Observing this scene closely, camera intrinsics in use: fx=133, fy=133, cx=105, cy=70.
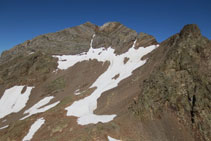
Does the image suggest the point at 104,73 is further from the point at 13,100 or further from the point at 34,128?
the point at 13,100

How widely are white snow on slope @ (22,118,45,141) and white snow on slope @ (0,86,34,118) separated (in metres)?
23.4

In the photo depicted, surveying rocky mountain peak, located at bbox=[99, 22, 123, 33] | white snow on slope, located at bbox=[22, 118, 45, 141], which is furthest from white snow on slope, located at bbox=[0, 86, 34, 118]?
rocky mountain peak, located at bbox=[99, 22, 123, 33]

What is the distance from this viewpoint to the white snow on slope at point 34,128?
20780mm

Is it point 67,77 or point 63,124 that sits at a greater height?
point 67,77

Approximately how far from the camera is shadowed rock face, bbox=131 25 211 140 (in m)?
19.5

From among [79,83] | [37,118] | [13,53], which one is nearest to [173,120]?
[37,118]

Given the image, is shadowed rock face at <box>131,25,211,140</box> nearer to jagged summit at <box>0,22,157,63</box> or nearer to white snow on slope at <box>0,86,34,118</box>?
jagged summit at <box>0,22,157,63</box>

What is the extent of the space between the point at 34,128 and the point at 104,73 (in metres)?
26.4

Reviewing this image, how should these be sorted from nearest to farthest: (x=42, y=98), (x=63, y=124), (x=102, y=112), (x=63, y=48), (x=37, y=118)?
(x=63, y=124)
(x=102, y=112)
(x=37, y=118)
(x=42, y=98)
(x=63, y=48)

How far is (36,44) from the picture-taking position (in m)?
80.8

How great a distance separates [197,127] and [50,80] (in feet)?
164

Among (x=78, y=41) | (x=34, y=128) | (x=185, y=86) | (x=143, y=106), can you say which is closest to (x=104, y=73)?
(x=143, y=106)

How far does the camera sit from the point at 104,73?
4462 centimetres

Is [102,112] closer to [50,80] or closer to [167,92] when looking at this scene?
[167,92]
